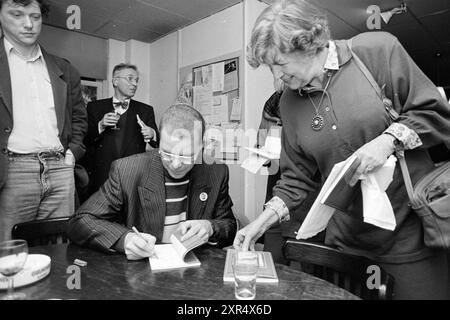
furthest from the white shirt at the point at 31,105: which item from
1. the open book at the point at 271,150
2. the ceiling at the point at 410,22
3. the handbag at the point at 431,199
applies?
the ceiling at the point at 410,22

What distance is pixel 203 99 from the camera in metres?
3.43

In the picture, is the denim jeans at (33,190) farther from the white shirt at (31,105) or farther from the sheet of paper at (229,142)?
the sheet of paper at (229,142)

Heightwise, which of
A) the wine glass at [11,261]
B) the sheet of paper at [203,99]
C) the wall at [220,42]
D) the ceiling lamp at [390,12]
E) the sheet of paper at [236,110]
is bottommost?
the wine glass at [11,261]

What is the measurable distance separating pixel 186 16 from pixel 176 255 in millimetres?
2842

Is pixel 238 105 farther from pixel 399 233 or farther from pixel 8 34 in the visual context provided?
pixel 399 233

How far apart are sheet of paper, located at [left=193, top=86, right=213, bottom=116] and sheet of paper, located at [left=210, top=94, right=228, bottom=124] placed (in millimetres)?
67

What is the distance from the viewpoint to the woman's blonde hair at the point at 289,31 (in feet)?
3.65

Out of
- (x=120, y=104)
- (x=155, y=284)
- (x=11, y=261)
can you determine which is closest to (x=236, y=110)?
(x=120, y=104)

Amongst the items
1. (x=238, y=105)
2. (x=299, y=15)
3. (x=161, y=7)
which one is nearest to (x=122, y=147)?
(x=238, y=105)

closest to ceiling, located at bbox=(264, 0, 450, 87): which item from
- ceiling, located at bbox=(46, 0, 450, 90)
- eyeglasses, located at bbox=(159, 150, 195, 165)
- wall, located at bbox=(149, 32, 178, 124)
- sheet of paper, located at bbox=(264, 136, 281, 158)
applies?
ceiling, located at bbox=(46, 0, 450, 90)

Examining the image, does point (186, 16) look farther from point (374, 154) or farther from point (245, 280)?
point (245, 280)

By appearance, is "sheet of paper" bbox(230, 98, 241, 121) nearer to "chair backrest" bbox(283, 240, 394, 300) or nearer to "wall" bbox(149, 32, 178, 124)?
"wall" bbox(149, 32, 178, 124)

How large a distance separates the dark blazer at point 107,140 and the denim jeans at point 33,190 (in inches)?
40.4
